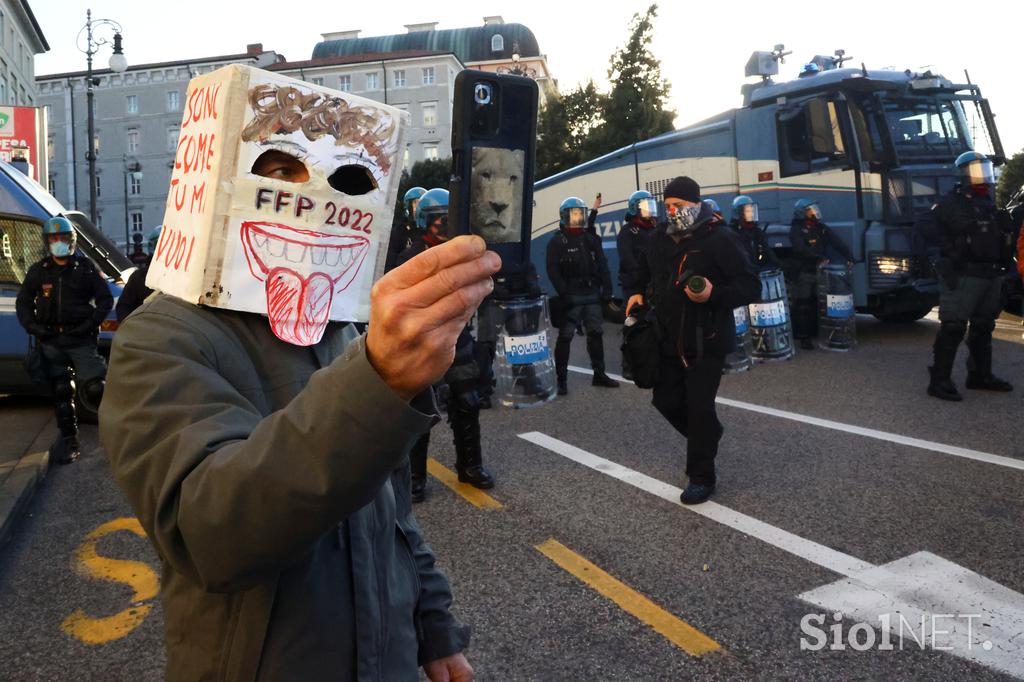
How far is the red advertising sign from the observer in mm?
13781

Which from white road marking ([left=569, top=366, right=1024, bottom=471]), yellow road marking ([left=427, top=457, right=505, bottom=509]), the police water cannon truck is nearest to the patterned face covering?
yellow road marking ([left=427, top=457, right=505, bottom=509])

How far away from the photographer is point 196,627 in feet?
4.13

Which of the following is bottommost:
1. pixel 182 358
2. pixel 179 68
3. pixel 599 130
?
pixel 182 358

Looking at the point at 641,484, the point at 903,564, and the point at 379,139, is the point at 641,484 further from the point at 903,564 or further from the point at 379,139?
the point at 379,139

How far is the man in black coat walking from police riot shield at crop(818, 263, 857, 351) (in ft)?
19.7

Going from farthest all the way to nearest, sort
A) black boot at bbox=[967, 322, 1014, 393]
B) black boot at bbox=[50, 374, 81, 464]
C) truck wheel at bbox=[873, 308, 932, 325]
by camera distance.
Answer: truck wheel at bbox=[873, 308, 932, 325]
black boot at bbox=[967, 322, 1014, 393]
black boot at bbox=[50, 374, 81, 464]

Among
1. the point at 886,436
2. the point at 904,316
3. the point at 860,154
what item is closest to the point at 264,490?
the point at 886,436

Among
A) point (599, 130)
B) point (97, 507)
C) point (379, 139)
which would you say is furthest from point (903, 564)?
point (599, 130)

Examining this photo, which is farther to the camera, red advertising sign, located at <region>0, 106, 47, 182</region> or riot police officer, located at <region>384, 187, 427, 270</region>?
red advertising sign, located at <region>0, 106, 47, 182</region>

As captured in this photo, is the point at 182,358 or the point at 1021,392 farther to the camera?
the point at 1021,392

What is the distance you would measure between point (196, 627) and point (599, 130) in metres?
34.2

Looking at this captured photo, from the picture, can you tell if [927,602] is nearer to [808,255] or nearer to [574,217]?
[574,217]

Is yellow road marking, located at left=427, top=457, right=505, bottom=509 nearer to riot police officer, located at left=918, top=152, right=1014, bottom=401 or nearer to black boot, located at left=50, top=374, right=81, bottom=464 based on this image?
black boot, located at left=50, top=374, right=81, bottom=464

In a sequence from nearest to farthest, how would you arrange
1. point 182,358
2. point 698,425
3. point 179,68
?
point 182,358, point 698,425, point 179,68
